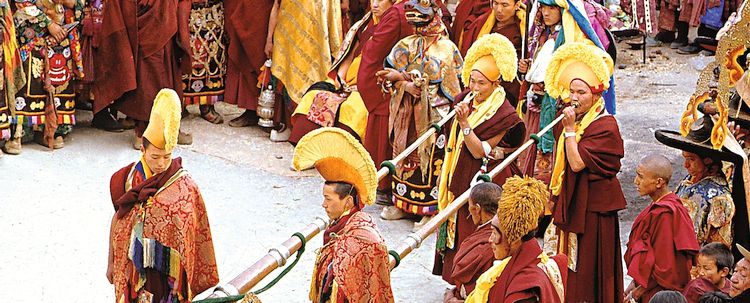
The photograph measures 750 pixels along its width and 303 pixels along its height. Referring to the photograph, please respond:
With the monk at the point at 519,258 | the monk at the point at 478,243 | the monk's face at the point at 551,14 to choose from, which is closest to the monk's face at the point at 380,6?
the monk's face at the point at 551,14

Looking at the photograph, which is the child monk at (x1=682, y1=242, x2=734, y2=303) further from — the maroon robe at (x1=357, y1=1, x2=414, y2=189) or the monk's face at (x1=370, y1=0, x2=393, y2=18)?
the monk's face at (x1=370, y1=0, x2=393, y2=18)

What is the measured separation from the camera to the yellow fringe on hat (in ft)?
16.9

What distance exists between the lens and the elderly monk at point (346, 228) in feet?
17.9

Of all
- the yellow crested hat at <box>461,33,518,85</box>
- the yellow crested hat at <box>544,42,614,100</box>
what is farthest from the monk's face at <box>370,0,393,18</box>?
the yellow crested hat at <box>544,42,614,100</box>

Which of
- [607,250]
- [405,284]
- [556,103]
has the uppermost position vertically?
[556,103]

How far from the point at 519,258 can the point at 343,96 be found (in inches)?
187

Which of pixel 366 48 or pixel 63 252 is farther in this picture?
pixel 366 48

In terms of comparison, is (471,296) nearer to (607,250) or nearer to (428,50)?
(607,250)

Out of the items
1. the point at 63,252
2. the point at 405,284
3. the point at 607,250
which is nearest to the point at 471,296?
the point at 607,250

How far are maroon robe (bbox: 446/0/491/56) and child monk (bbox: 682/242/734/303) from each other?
11.7ft

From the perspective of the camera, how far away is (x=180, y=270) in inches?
237

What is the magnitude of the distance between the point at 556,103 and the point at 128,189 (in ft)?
11.4

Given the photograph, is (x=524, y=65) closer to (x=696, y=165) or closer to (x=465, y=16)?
(x=465, y=16)

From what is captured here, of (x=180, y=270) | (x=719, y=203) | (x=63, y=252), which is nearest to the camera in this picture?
(x=180, y=270)
